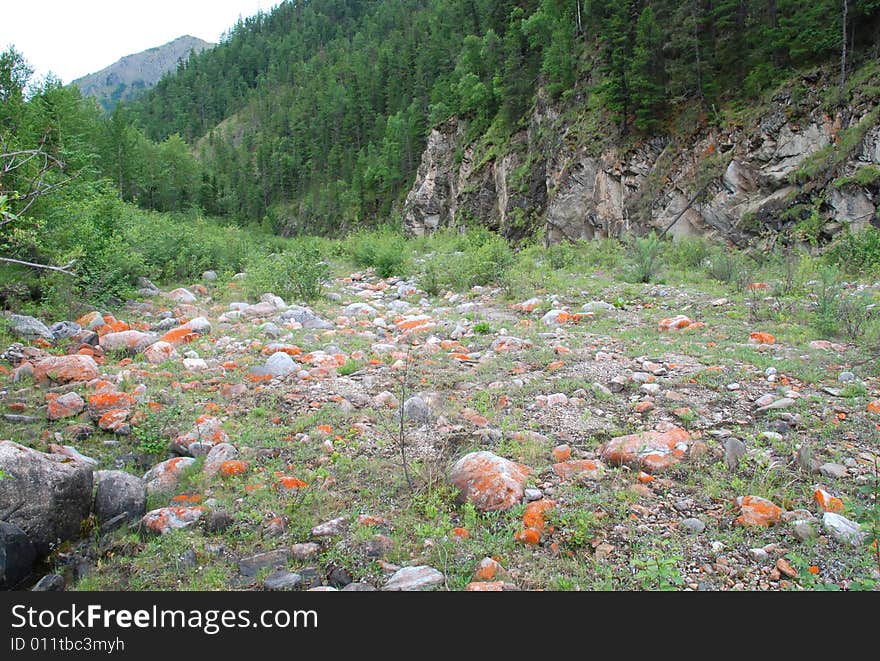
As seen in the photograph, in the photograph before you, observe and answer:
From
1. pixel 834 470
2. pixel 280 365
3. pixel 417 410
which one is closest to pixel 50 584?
pixel 417 410

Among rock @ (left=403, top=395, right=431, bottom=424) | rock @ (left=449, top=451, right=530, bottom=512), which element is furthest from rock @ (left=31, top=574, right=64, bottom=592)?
rock @ (left=403, top=395, right=431, bottom=424)

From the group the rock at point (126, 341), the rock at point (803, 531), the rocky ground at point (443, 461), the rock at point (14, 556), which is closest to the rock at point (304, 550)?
the rocky ground at point (443, 461)

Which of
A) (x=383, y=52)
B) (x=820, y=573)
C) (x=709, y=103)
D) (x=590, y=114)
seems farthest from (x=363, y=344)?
(x=383, y=52)

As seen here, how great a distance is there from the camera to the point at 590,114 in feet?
59.7

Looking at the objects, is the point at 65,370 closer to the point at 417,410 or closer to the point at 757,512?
the point at 417,410

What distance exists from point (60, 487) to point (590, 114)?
1918cm

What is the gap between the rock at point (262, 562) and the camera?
2.52 meters

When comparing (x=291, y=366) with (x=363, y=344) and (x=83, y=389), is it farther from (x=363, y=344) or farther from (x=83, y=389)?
(x=83, y=389)

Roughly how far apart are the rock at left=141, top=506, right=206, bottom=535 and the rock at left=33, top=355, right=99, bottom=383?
2694 millimetres

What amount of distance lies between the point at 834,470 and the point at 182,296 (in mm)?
8854

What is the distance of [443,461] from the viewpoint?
11.1 ft

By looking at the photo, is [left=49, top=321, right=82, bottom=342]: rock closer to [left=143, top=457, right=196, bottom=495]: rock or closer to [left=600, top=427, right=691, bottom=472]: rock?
[left=143, top=457, right=196, bottom=495]: rock

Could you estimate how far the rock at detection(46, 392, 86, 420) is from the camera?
428 cm

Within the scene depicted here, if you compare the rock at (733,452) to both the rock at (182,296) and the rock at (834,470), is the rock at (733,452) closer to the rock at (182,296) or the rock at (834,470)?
the rock at (834,470)
